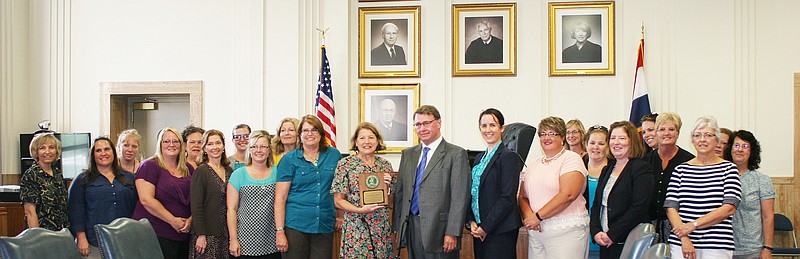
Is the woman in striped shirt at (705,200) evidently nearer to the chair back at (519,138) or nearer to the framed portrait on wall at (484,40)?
the chair back at (519,138)

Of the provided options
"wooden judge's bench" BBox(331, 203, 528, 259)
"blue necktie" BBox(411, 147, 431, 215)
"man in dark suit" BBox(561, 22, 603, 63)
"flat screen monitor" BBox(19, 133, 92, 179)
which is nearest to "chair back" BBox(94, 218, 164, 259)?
"blue necktie" BBox(411, 147, 431, 215)

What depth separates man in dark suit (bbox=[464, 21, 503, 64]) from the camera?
8.97m

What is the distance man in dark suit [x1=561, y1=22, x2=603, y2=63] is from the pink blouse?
4.35 meters

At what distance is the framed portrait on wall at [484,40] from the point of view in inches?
352

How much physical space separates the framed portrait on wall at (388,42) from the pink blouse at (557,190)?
445 centimetres

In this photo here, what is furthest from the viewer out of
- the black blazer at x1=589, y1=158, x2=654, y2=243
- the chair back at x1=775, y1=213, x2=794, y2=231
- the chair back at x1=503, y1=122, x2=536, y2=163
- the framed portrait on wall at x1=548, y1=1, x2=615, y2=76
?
the framed portrait on wall at x1=548, y1=1, x2=615, y2=76

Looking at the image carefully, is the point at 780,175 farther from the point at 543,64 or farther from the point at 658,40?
the point at 543,64

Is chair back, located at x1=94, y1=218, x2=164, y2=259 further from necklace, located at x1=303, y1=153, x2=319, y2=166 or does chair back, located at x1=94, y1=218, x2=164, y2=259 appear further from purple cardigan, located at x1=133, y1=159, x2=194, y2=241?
necklace, located at x1=303, y1=153, x2=319, y2=166

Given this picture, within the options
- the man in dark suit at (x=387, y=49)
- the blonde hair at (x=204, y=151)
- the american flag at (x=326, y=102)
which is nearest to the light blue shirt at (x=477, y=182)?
the blonde hair at (x=204, y=151)

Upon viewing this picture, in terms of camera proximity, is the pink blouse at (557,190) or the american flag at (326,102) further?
the american flag at (326,102)

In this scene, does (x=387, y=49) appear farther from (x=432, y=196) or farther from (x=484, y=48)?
(x=432, y=196)

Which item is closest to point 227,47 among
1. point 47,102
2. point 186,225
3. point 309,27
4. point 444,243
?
point 309,27

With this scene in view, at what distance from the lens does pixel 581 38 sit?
8.84 metres

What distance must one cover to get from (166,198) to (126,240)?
1.17m
